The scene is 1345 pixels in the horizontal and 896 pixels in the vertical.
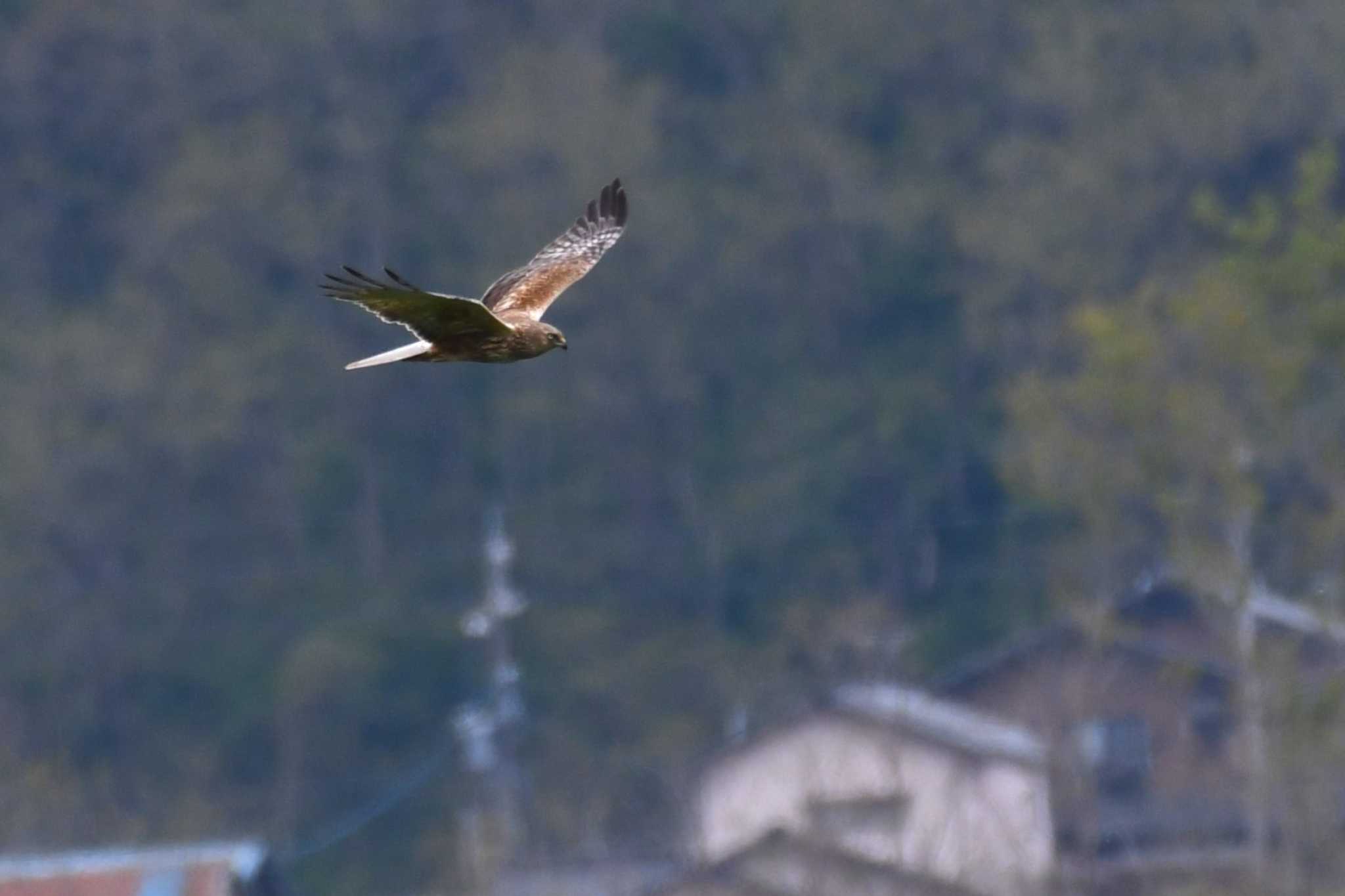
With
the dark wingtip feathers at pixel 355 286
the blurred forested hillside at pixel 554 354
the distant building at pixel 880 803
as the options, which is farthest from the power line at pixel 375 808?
the dark wingtip feathers at pixel 355 286

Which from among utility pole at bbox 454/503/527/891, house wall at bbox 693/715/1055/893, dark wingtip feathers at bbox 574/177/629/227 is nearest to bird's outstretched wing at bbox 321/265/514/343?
dark wingtip feathers at bbox 574/177/629/227

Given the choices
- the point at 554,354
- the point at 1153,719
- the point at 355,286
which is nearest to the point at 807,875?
the point at 355,286

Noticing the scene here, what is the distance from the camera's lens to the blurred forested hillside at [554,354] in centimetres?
3812

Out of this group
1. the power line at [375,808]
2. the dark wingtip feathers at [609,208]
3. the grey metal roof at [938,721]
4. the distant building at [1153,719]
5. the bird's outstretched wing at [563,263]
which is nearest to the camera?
the bird's outstretched wing at [563,263]

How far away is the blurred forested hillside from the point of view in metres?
38.1

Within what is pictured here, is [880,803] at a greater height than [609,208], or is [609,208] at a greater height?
[609,208]

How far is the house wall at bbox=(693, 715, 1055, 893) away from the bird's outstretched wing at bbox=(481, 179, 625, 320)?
7.97 metres

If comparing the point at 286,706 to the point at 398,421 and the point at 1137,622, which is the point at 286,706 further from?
the point at 1137,622

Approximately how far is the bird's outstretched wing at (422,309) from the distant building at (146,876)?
7.47m

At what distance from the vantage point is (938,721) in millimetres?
23656

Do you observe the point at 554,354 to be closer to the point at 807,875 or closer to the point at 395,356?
the point at 807,875

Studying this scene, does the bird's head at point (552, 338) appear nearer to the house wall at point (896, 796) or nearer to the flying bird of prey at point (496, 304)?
the flying bird of prey at point (496, 304)

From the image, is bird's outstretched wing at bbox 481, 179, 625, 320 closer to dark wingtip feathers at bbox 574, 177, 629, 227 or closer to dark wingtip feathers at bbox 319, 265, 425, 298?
dark wingtip feathers at bbox 574, 177, 629, 227

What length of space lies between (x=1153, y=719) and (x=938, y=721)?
17.7ft
